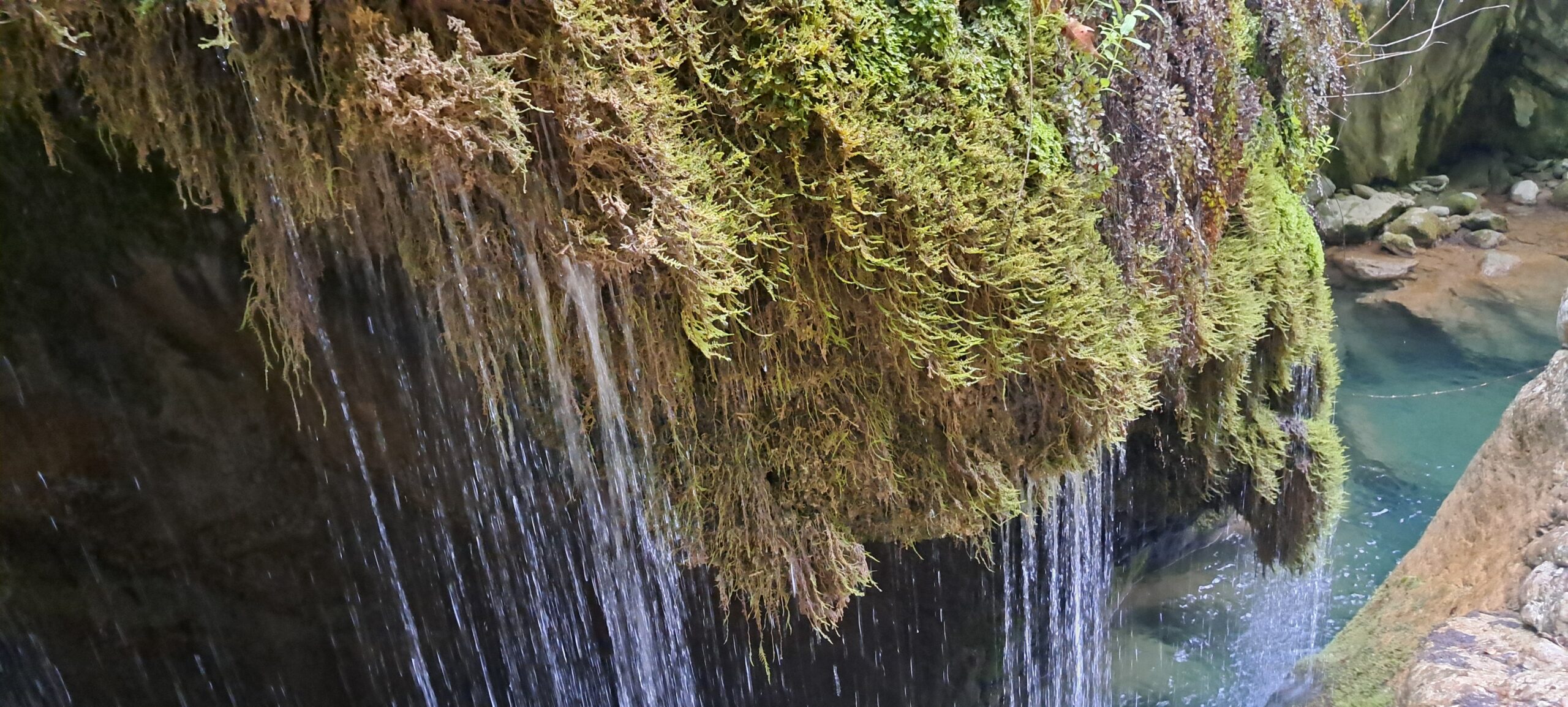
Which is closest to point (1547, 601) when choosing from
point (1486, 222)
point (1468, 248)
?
point (1468, 248)

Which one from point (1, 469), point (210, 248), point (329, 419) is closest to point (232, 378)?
point (329, 419)

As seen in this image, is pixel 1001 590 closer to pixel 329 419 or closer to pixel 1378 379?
pixel 329 419

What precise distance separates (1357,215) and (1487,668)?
8752 mm

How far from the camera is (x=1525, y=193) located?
10641mm

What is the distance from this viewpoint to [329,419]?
119 inches

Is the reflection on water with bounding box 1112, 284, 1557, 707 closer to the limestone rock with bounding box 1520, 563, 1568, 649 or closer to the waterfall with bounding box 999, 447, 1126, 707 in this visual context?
the waterfall with bounding box 999, 447, 1126, 707

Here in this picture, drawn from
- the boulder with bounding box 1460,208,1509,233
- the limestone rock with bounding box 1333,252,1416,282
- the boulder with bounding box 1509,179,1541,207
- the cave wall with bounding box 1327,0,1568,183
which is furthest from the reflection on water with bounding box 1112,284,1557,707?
the boulder with bounding box 1509,179,1541,207

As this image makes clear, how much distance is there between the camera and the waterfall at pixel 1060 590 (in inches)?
138

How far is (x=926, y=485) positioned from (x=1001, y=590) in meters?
1.18

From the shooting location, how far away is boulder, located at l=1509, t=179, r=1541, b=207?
10.6m

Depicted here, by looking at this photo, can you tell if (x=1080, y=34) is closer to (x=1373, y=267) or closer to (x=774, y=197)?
(x=774, y=197)

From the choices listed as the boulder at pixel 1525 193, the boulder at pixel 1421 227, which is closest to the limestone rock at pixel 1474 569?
the boulder at pixel 1421 227

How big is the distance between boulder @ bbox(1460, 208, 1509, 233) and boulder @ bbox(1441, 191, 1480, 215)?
8.0 inches

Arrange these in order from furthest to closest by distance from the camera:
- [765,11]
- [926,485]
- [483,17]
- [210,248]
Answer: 1. [926,485]
2. [210,248]
3. [765,11]
4. [483,17]
